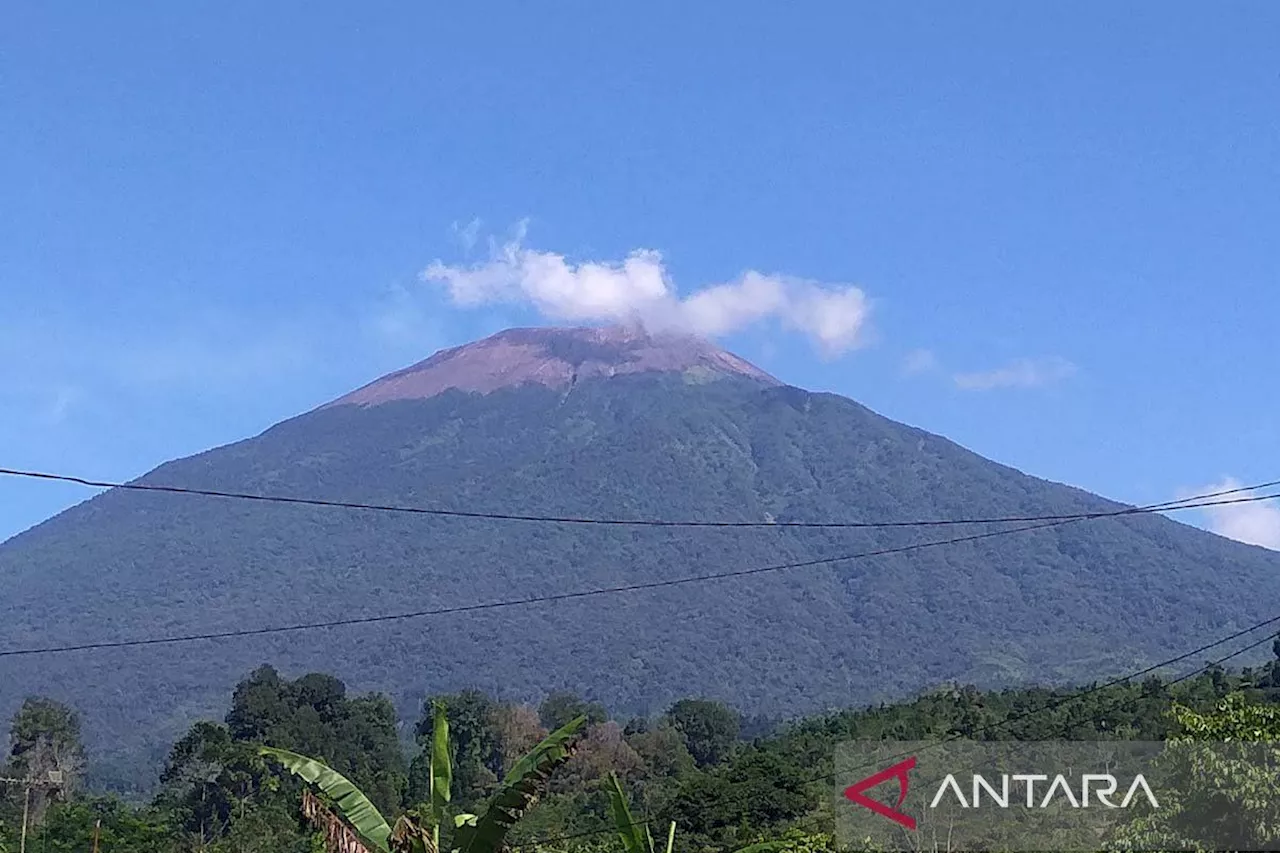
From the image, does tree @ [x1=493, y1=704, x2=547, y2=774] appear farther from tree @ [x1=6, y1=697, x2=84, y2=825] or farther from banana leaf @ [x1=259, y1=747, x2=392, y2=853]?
banana leaf @ [x1=259, y1=747, x2=392, y2=853]

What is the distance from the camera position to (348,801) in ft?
38.4

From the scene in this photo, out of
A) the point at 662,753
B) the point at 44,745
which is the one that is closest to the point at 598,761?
the point at 662,753

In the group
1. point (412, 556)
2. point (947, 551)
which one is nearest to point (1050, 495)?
point (947, 551)

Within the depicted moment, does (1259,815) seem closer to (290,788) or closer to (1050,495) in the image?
(290,788)

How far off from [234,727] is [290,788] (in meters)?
18.3

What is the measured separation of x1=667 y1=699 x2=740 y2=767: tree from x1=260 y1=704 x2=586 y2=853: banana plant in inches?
1907

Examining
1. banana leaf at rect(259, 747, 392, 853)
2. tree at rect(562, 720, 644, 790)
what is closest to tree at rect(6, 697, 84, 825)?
tree at rect(562, 720, 644, 790)

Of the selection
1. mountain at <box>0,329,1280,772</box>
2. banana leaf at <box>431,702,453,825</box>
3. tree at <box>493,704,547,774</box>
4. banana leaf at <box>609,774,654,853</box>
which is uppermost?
mountain at <box>0,329,1280,772</box>

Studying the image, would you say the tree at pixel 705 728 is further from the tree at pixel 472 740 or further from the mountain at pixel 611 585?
the mountain at pixel 611 585

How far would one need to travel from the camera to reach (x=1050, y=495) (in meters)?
179

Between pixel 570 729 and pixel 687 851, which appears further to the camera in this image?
pixel 687 851

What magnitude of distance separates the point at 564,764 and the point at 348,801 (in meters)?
3.37

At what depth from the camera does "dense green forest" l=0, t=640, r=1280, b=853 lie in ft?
109

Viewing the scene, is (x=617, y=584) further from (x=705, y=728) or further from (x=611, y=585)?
(x=705, y=728)
